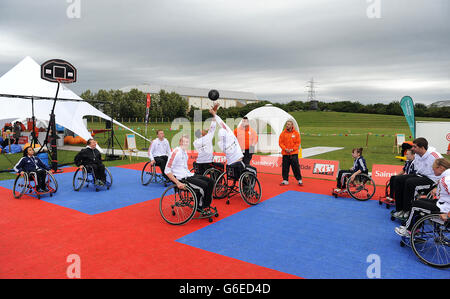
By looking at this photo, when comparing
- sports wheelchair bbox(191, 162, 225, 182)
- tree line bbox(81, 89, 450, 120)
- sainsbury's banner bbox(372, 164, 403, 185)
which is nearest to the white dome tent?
sainsbury's banner bbox(372, 164, 403, 185)

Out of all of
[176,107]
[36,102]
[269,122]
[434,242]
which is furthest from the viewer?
[176,107]

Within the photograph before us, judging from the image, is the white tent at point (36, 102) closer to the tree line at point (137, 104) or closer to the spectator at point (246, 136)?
the spectator at point (246, 136)

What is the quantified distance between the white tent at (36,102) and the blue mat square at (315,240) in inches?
385

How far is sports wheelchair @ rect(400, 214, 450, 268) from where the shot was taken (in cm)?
358

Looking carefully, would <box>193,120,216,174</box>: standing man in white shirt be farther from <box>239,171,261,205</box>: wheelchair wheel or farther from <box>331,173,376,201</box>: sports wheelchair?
<box>331,173,376,201</box>: sports wheelchair

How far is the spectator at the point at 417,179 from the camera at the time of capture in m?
4.93

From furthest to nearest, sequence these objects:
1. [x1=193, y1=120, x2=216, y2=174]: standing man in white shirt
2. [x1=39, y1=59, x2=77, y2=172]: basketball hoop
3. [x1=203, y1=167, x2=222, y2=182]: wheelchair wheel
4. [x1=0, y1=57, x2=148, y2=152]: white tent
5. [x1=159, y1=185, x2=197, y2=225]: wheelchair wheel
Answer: [x1=0, y1=57, x2=148, y2=152]: white tent, [x1=39, y1=59, x2=77, y2=172]: basketball hoop, [x1=203, y1=167, x2=222, y2=182]: wheelchair wheel, [x1=193, y1=120, x2=216, y2=174]: standing man in white shirt, [x1=159, y1=185, x2=197, y2=225]: wheelchair wheel

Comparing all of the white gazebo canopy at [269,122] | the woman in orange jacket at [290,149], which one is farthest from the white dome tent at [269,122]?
A: the woman in orange jacket at [290,149]

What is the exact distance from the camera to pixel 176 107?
64938 millimetres

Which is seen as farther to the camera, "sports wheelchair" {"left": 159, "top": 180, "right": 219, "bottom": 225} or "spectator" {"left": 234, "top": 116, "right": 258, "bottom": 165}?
"spectator" {"left": 234, "top": 116, "right": 258, "bottom": 165}

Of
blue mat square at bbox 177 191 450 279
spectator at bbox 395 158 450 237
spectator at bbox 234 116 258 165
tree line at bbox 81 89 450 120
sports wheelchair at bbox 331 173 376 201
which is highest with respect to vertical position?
tree line at bbox 81 89 450 120

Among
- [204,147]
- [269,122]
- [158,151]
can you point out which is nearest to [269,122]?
[269,122]

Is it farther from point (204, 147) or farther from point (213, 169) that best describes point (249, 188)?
point (204, 147)
